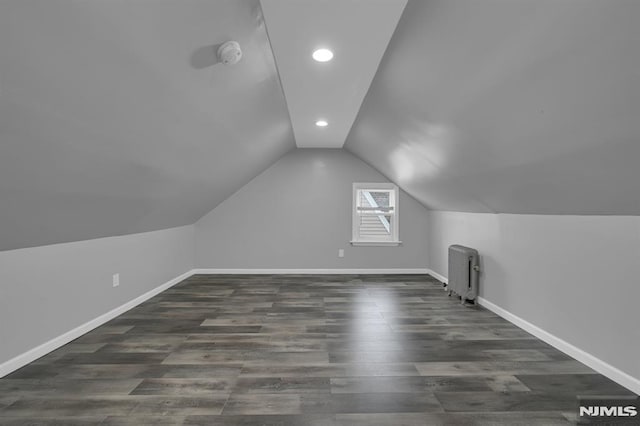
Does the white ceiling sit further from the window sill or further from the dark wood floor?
the window sill

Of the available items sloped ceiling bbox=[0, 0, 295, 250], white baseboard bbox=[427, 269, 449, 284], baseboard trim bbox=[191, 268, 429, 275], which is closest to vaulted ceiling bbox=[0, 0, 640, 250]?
sloped ceiling bbox=[0, 0, 295, 250]

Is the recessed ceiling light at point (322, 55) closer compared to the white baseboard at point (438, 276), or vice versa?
the recessed ceiling light at point (322, 55)

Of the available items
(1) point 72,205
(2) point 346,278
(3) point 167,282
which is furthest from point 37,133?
(2) point 346,278

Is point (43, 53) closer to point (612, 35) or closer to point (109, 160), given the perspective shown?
point (109, 160)

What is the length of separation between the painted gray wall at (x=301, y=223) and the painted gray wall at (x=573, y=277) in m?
2.22

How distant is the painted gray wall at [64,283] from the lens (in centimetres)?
→ 237

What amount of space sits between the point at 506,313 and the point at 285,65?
10.7ft

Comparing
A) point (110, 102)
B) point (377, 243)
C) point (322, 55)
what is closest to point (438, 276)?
point (377, 243)

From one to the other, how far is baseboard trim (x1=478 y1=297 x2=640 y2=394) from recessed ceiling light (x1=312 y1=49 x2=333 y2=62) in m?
2.88

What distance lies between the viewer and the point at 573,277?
2662 millimetres

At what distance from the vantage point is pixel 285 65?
2.48m

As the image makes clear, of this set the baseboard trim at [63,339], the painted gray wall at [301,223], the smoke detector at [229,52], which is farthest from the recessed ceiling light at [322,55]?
the painted gray wall at [301,223]

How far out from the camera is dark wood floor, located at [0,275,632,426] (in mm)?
1948

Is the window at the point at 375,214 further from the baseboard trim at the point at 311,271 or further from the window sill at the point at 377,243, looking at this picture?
the baseboard trim at the point at 311,271
